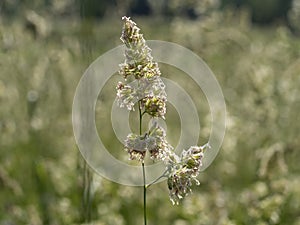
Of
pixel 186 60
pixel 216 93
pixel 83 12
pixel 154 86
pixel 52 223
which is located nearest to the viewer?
pixel 154 86

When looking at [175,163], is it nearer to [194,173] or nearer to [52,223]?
[194,173]

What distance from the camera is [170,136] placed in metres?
4.50

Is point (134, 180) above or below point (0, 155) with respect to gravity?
below

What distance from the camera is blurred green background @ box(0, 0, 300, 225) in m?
2.42

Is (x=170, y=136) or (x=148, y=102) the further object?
(x=170, y=136)

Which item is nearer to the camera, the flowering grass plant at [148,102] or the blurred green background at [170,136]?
the flowering grass plant at [148,102]

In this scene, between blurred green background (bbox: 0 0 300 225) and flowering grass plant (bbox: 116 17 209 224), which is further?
blurred green background (bbox: 0 0 300 225)

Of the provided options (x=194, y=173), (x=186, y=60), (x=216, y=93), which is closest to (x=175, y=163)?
(x=194, y=173)

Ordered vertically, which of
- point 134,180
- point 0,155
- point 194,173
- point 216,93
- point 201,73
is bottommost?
point 194,173

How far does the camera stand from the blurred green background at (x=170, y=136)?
95.3 inches

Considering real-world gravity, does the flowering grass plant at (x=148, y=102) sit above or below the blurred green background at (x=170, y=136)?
below

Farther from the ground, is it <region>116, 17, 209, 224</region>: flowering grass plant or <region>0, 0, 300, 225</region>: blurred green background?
<region>0, 0, 300, 225</region>: blurred green background

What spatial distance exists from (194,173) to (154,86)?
188 millimetres

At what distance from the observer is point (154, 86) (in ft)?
3.78
